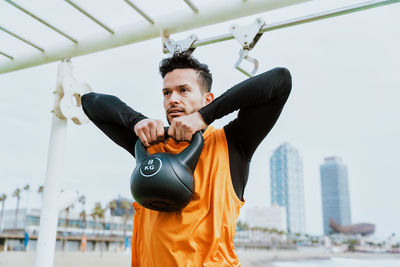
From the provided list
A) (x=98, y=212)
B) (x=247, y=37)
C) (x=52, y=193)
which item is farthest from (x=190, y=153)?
(x=98, y=212)

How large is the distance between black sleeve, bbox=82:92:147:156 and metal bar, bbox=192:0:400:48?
2.57 ft

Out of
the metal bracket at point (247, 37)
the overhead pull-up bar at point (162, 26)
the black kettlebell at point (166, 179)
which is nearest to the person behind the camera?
the black kettlebell at point (166, 179)

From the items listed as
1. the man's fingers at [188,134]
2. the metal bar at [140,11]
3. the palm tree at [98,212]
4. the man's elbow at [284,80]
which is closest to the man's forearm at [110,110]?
the man's fingers at [188,134]

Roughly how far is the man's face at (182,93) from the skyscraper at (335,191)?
304 ft

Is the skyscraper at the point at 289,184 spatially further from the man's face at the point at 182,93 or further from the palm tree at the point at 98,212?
the man's face at the point at 182,93

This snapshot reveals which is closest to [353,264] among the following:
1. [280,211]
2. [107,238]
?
[107,238]

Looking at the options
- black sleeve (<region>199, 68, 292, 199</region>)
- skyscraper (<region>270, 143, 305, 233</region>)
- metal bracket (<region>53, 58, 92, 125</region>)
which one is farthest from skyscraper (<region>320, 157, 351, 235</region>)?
black sleeve (<region>199, 68, 292, 199</region>)

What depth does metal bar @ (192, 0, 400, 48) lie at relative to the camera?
169 cm

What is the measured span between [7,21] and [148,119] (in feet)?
5.59

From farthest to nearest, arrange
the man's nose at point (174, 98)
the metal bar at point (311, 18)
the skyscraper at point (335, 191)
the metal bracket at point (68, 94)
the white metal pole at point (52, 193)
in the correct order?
the skyscraper at point (335, 191), the metal bracket at point (68, 94), the white metal pole at point (52, 193), the metal bar at point (311, 18), the man's nose at point (174, 98)

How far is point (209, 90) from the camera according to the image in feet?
4.33

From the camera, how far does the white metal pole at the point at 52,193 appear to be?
237cm

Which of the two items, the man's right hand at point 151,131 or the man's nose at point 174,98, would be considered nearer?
the man's right hand at point 151,131

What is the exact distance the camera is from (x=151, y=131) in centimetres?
101
